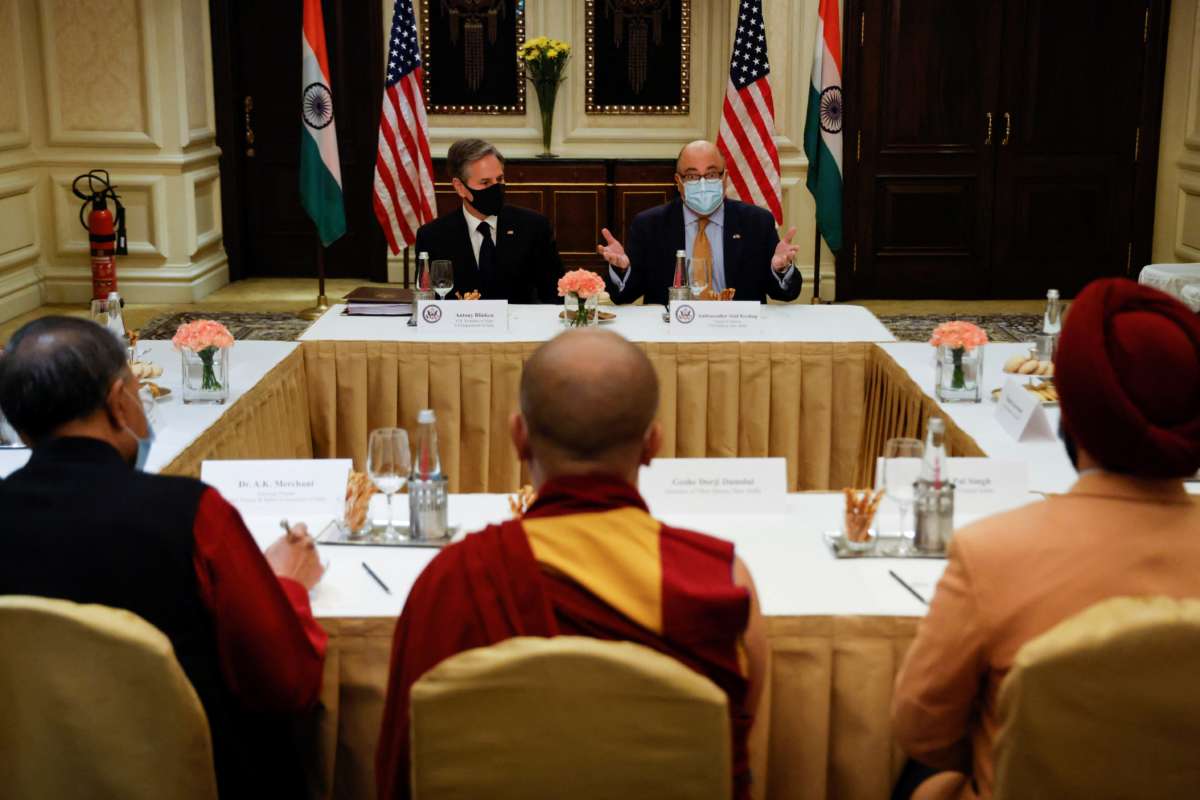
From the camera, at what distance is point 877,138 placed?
362 inches

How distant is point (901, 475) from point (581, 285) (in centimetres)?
217

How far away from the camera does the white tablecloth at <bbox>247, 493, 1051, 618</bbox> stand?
7.75 feet

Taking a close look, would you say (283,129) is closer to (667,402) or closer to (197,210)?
(197,210)

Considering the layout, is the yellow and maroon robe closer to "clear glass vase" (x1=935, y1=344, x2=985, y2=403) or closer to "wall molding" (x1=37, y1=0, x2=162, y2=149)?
"clear glass vase" (x1=935, y1=344, x2=985, y2=403)

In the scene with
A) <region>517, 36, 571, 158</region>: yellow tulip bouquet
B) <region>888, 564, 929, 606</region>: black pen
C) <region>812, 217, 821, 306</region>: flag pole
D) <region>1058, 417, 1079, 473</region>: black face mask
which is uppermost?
<region>517, 36, 571, 158</region>: yellow tulip bouquet

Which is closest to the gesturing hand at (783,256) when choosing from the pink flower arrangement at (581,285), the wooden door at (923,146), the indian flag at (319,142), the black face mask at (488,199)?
the pink flower arrangement at (581,285)

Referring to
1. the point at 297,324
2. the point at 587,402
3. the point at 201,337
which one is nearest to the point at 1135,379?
the point at 587,402

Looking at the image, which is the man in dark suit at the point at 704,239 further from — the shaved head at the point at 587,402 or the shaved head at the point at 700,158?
the shaved head at the point at 587,402

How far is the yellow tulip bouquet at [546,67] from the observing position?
9.48 meters

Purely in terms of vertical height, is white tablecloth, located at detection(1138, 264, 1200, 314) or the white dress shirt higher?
the white dress shirt

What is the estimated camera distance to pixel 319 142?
8.40m

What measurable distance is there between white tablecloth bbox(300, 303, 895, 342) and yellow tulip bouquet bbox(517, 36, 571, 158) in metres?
4.79

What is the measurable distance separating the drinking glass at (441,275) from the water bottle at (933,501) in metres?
2.40

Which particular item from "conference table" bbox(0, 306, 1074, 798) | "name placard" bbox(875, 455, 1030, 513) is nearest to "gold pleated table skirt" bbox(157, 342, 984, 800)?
"conference table" bbox(0, 306, 1074, 798)
